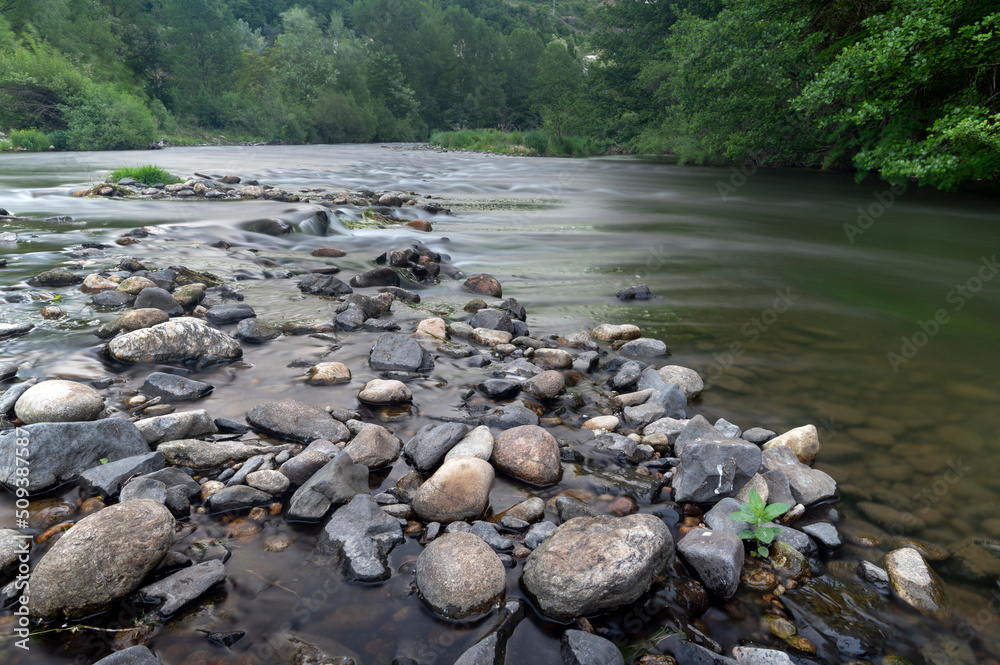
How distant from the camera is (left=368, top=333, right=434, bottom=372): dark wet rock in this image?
15.1ft

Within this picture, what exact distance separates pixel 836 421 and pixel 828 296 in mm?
4334

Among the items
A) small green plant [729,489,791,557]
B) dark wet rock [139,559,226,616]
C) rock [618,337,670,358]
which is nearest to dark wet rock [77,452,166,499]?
dark wet rock [139,559,226,616]

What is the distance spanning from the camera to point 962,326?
6.62 meters

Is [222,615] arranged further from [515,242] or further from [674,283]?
[515,242]

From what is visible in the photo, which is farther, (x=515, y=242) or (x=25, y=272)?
(x=515, y=242)

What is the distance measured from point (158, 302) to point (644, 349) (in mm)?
5005

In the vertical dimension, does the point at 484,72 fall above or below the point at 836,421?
above

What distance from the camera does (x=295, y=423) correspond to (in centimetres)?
349

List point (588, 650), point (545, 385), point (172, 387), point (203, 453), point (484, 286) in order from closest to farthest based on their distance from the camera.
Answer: point (588, 650)
point (203, 453)
point (172, 387)
point (545, 385)
point (484, 286)

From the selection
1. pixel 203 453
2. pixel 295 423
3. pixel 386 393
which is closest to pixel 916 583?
pixel 386 393

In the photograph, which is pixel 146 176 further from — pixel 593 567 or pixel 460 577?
pixel 593 567

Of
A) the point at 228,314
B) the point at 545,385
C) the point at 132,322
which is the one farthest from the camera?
the point at 228,314

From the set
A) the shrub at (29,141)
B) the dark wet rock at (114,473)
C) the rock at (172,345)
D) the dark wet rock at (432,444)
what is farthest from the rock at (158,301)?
the shrub at (29,141)

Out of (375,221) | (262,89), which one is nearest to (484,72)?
(262,89)
